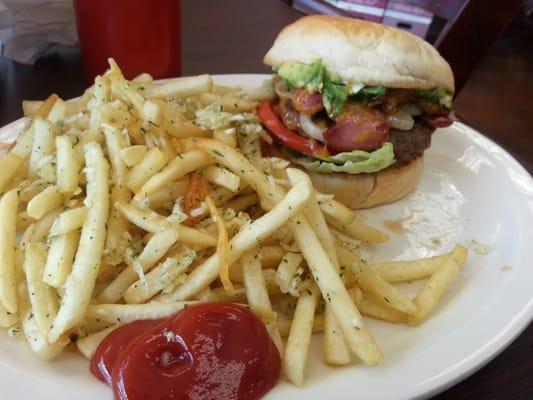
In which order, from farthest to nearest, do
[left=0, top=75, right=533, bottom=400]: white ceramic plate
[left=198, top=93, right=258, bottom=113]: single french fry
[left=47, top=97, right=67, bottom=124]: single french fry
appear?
[left=198, top=93, right=258, bottom=113]: single french fry < [left=47, top=97, right=67, bottom=124]: single french fry < [left=0, top=75, right=533, bottom=400]: white ceramic plate

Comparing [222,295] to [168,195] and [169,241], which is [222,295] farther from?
[168,195]

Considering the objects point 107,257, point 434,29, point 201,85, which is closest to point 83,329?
point 107,257

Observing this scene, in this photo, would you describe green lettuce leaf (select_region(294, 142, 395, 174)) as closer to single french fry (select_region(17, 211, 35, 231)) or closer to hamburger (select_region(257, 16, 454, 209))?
hamburger (select_region(257, 16, 454, 209))

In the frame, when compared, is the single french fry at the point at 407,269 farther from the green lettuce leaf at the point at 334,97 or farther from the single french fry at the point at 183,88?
the single french fry at the point at 183,88

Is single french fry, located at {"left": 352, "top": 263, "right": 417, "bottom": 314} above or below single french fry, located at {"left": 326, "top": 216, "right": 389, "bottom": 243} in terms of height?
above

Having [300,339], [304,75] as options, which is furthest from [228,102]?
[300,339]

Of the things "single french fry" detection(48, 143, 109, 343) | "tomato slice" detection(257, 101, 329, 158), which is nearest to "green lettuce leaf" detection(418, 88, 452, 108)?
"tomato slice" detection(257, 101, 329, 158)
